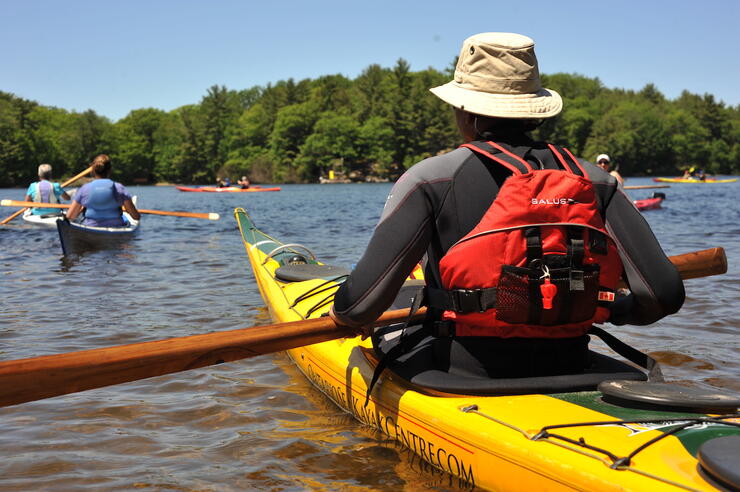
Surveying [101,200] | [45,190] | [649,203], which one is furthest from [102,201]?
[649,203]

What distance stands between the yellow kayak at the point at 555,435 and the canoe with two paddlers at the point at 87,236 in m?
8.50

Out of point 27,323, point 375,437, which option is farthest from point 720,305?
point 27,323

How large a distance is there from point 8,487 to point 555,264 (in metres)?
2.63

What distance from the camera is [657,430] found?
2.13 metres

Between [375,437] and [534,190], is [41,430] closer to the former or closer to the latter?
[375,437]

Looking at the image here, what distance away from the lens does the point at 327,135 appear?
82188 mm

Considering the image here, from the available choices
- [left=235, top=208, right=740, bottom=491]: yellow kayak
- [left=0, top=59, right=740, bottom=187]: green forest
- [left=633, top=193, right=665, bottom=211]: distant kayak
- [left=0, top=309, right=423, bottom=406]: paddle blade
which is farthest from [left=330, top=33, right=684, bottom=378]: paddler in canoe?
[left=0, top=59, right=740, bottom=187]: green forest

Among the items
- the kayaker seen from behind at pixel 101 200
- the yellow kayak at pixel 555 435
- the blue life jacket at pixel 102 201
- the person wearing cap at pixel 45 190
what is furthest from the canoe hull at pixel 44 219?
the yellow kayak at pixel 555 435

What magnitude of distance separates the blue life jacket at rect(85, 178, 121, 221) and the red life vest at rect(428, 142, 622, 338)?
31.1 ft

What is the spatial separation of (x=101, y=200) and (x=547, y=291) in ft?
33.2

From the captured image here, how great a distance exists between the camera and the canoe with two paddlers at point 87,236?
10.4m

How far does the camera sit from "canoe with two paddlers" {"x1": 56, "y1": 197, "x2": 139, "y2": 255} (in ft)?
34.0

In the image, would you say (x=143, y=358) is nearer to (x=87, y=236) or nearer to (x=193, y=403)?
(x=193, y=403)

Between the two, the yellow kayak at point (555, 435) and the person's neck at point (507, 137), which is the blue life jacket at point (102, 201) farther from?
the person's neck at point (507, 137)
